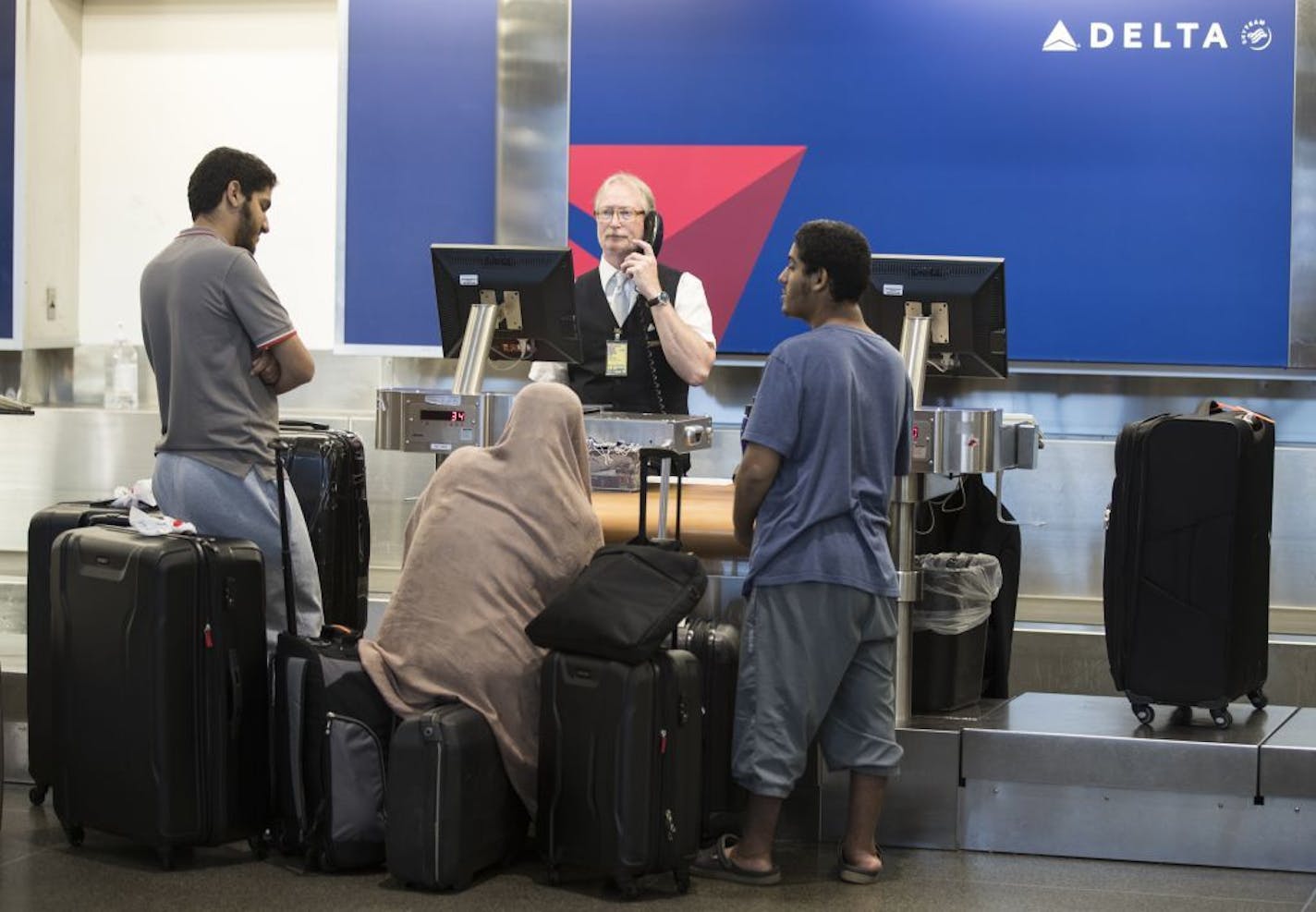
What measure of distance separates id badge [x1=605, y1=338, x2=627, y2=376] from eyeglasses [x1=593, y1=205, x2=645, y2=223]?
361 mm

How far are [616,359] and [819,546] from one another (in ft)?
4.81

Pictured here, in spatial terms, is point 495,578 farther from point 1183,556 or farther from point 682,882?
point 1183,556

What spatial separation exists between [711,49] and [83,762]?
3.49 m

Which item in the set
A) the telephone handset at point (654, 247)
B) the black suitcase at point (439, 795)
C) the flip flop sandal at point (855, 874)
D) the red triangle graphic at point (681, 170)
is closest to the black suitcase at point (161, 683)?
the black suitcase at point (439, 795)

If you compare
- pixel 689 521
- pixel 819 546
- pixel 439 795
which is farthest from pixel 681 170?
pixel 439 795

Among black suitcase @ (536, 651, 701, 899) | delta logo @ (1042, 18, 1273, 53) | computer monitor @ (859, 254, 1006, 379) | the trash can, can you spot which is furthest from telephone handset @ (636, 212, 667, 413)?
delta logo @ (1042, 18, 1273, 53)

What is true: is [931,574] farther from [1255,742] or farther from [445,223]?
[445,223]

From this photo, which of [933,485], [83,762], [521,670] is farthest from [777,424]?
[83,762]

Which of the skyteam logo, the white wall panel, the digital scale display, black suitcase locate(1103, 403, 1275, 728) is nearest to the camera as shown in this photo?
black suitcase locate(1103, 403, 1275, 728)

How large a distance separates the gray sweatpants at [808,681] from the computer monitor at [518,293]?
1.26 meters

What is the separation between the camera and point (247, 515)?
4227mm

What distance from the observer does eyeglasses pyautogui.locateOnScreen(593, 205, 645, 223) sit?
5.16 m

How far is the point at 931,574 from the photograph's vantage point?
182 inches

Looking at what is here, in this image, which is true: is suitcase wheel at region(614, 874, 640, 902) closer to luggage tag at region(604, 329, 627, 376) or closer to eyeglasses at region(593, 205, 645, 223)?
luggage tag at region(604, 329, 627, 376)
